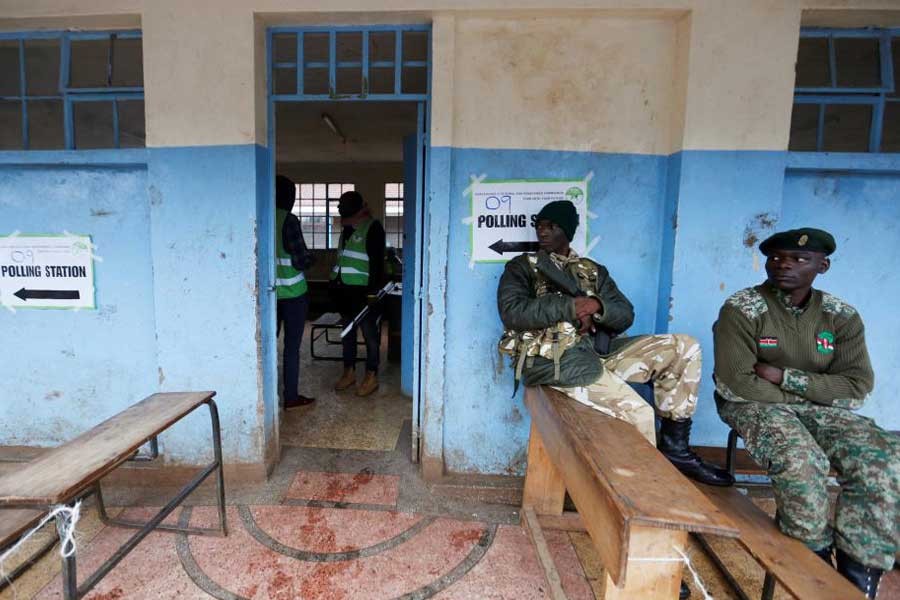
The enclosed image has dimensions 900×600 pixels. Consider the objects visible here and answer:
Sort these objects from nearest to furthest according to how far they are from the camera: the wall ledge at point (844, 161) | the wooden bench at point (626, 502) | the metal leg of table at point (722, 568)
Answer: the wooden bench at point (626, 502) < the metal leg of table at point (722, 568) < the wall ledge at point (844, 161)

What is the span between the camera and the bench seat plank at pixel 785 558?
1.51 metres

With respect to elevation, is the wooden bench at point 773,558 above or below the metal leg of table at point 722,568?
above

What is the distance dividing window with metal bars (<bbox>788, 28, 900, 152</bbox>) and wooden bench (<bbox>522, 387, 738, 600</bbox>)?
7.14 ft

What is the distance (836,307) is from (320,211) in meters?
9.77

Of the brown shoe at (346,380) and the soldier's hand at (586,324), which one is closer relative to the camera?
the soldier's hand at (586,324)

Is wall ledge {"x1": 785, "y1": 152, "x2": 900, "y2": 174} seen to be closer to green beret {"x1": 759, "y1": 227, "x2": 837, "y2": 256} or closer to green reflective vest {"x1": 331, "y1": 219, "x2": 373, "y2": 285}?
green beret {"x1": 759, "y1": 227, "x2": 837, "y2": 256}

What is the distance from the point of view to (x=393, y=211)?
34.0ft

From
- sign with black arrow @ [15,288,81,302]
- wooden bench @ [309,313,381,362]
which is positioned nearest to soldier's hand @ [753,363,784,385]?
wooden bench @ [309,313,381,362]

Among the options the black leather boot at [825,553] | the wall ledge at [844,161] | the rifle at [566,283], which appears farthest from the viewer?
the wall ledge at [844,161]

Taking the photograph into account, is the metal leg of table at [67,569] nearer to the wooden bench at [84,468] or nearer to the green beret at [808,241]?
the wooden bench at [84,468]

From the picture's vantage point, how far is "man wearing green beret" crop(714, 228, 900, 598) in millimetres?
1788

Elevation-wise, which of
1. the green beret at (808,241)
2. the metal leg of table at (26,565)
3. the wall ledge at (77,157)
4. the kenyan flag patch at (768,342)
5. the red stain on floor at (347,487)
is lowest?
the metal leg of table at (26,565)

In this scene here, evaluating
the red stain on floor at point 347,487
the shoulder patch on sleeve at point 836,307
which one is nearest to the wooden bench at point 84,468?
the red stain on floor at point 347,487

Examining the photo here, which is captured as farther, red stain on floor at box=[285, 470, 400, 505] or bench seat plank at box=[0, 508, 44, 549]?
red stain on floor at box=[285, 470, 400, 505]
